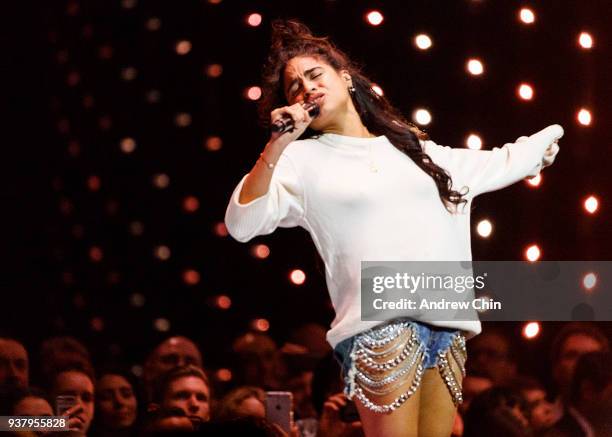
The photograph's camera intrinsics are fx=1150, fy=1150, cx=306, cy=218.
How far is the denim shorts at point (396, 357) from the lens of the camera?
228 cm

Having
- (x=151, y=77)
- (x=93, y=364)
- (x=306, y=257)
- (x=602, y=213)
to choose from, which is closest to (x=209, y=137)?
(x=151, y=77)

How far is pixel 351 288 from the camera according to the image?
7.69ft

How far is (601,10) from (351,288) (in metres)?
1.59

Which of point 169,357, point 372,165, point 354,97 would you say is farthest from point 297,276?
point 372,165

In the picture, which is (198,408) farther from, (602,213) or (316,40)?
(602,213)

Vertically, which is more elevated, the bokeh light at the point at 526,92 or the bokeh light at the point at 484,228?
the bokeh light at the point at 526,92

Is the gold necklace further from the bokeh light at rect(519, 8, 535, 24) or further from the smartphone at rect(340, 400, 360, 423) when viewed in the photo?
the bokeh light at rect(519, 8, 535, 24)

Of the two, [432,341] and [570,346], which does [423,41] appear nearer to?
[570,346]

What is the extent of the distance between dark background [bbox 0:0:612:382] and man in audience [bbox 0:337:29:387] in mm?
252

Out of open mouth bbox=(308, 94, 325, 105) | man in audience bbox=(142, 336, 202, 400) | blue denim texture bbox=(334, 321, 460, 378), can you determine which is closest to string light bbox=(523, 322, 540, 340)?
man in audience bbox=(142, 336, 202, 400)

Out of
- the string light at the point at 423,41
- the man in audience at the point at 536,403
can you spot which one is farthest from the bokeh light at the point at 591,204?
the string light at the point at 423,41

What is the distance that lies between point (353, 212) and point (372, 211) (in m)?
0.04

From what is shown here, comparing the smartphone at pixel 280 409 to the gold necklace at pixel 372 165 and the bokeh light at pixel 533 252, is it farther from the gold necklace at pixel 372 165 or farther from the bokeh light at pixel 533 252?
the bokeh light at pixel 533 252

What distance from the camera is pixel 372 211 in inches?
92.4
